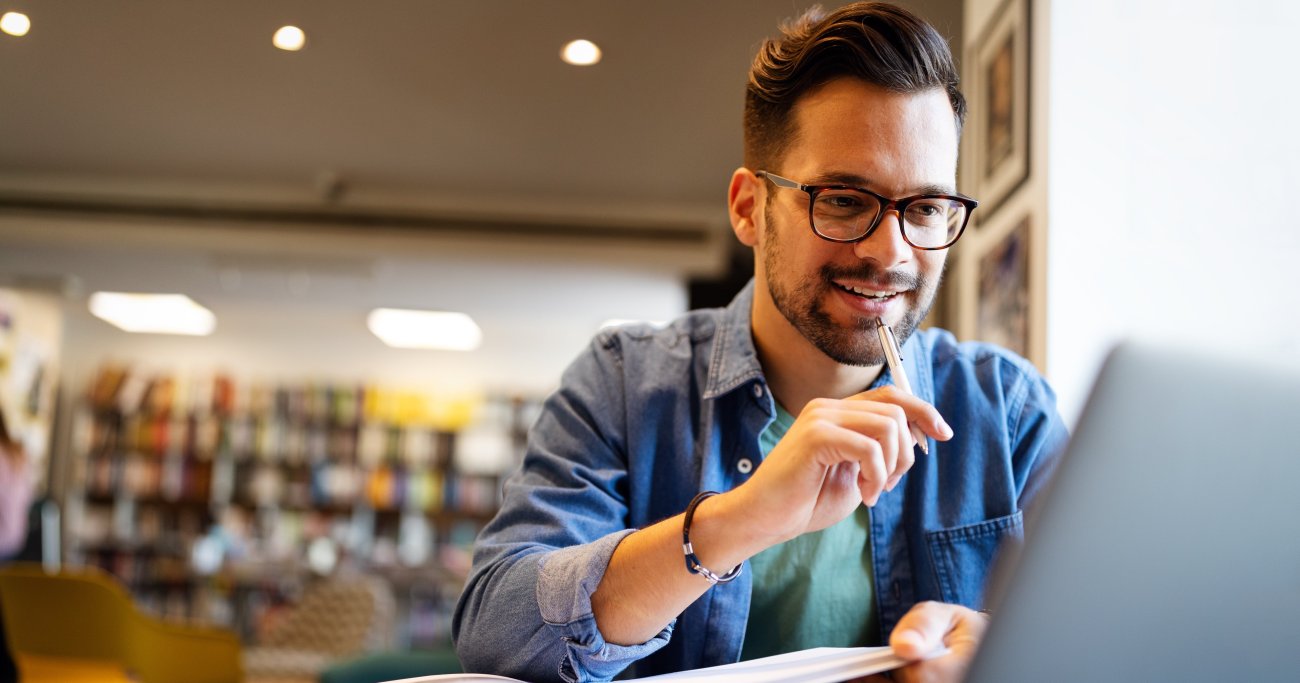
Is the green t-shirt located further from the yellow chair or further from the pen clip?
the yellow chair

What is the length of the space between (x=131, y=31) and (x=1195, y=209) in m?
1.65

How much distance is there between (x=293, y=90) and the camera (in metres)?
2.03

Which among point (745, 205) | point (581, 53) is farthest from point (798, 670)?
point (581, 53)

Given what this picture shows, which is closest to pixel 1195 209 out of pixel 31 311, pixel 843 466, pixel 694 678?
pixel 843 466

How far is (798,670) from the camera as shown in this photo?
2.63 feet

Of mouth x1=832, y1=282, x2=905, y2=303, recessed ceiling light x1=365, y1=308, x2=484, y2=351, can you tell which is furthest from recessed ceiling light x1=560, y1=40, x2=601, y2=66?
recessed ceiling light x1=365, y1=308, x2=484, y2=351

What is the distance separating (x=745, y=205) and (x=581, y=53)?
0.92m

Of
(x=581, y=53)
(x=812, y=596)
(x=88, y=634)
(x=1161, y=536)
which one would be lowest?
(x=88, y=634)

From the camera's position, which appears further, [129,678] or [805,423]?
[129,678]

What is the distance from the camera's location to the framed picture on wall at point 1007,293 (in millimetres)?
1582

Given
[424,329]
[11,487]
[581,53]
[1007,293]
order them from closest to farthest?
[1007,293] → [581,53] → [11,487] → [424,329]

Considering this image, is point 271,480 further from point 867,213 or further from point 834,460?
point 834,460

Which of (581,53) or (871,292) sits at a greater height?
(581,53)

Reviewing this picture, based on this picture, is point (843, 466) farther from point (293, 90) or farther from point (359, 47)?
point (293, 90)
